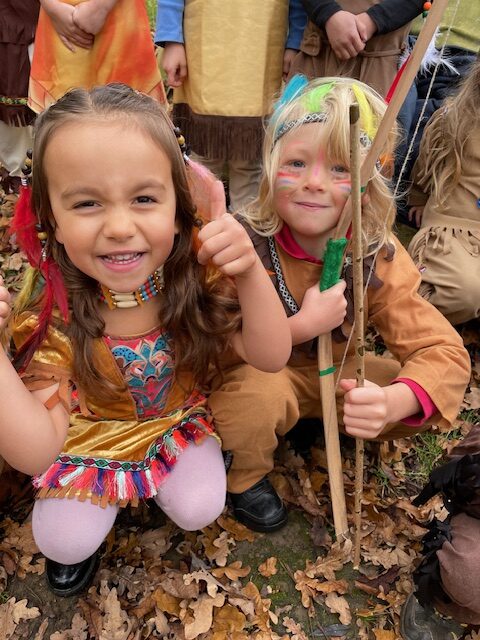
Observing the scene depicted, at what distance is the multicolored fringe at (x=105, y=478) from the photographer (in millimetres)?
1920

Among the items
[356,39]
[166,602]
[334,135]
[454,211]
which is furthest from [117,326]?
[454,211]

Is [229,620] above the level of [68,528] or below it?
below

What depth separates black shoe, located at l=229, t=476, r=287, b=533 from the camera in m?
2.28

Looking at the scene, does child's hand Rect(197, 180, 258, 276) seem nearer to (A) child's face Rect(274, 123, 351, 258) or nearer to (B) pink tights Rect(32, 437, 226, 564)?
(A) child's face Rect(274, 123, 351, 258)

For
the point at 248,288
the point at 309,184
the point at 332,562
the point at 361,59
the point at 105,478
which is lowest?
the point at 332,562

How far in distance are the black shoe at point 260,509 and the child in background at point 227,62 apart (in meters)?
1.83

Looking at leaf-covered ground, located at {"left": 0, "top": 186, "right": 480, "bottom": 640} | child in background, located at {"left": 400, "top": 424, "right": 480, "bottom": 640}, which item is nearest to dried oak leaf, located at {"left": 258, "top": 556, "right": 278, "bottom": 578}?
leaf-covered ground, located at {"left": 0, "top": 186, "right": 480, "bottom": 640}

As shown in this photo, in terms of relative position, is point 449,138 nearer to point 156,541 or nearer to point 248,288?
point 248,288

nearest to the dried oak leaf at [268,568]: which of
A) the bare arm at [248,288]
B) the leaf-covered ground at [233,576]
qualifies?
the leaf-covered ground at [233,576]

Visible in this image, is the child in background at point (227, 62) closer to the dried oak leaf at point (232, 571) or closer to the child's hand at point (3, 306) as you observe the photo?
the child's hand at point (3, 306)

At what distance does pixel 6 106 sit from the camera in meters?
3.40

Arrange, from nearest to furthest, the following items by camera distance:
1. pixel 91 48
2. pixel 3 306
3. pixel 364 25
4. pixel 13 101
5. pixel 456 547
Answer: pixel 3 306, pixel 456 547, pixel 364 25, pixel 91 48, pixel 13 101

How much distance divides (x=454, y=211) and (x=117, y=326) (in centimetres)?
219

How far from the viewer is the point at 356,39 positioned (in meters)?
2.64
